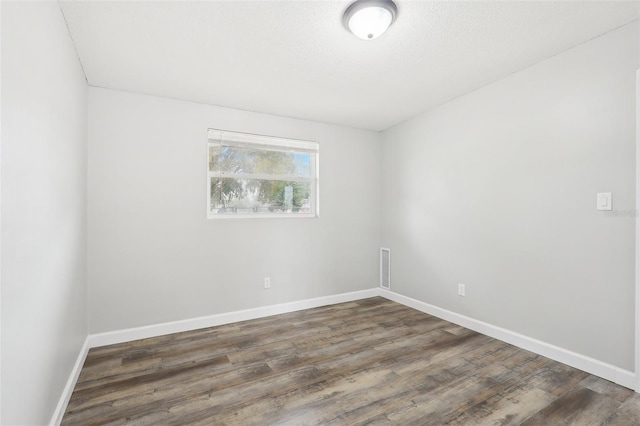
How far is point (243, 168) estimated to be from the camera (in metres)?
3.47

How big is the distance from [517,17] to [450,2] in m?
0.51

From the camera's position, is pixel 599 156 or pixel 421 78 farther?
pixel 421 78

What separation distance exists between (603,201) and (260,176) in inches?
122

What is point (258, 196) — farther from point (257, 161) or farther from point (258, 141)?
point (258, 141)

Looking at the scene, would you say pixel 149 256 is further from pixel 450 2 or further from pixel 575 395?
pixel 575 395

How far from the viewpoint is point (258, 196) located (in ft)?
11.7

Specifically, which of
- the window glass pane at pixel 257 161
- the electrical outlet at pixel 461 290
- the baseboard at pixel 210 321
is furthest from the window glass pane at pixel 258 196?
the electrical outlet at pixel 461 290

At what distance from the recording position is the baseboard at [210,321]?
2.78 metres

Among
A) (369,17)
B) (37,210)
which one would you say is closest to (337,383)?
(37,210)

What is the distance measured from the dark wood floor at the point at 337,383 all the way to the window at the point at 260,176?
139cm

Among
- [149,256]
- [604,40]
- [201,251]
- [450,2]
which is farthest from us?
[201,251]

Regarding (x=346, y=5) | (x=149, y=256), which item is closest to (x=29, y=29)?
(x=346, y=5)

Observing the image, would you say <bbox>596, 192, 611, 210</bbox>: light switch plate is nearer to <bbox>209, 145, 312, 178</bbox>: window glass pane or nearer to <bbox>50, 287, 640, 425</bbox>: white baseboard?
<bbox>50, 287, 640, 425</bbox>: white baseboard

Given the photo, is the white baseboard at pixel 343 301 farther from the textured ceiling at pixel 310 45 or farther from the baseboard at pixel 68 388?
the textured ceiling at pixel 310 45
